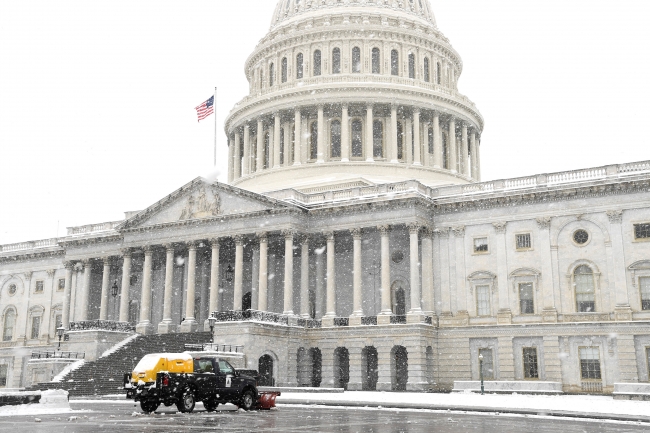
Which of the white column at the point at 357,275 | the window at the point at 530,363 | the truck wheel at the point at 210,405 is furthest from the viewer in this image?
the white column at the point at 357,275

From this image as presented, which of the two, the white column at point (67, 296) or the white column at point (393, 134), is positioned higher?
the white column at point (393, 134)

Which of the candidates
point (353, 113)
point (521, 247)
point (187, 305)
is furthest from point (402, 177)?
point (187, 305)

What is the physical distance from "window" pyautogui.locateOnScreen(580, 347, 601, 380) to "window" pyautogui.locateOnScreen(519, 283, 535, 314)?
434 centimetres

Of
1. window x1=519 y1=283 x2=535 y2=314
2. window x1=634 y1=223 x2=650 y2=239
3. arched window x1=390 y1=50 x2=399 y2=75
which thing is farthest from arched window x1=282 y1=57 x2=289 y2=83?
window x1=634 y1=223 x2=650 y2=239

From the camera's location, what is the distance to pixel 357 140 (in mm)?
68250

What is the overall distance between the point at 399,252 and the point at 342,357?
28.0 feet

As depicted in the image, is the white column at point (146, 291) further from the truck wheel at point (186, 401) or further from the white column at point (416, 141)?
the truck wheel at point (186, 401)

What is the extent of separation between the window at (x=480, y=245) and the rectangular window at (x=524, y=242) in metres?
2.26

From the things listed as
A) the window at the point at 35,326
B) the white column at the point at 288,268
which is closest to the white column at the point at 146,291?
the white column at the point at 288,268

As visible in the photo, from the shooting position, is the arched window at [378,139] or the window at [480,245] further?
the arched window at [378,139]

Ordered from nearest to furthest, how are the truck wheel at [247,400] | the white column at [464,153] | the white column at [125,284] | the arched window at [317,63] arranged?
the truck wheel at [247,400] < the white column at [125,284] < the arched window at [317,63] < the white column at [464,153]

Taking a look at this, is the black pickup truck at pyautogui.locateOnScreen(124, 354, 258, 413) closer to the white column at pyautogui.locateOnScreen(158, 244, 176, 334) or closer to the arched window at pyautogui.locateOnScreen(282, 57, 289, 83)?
the white column at pyautogui.locateOnScreen(158, 244, 176, 334)

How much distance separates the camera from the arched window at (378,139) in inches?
2657

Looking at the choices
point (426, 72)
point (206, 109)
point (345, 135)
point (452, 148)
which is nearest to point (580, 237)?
point (452, 148)
